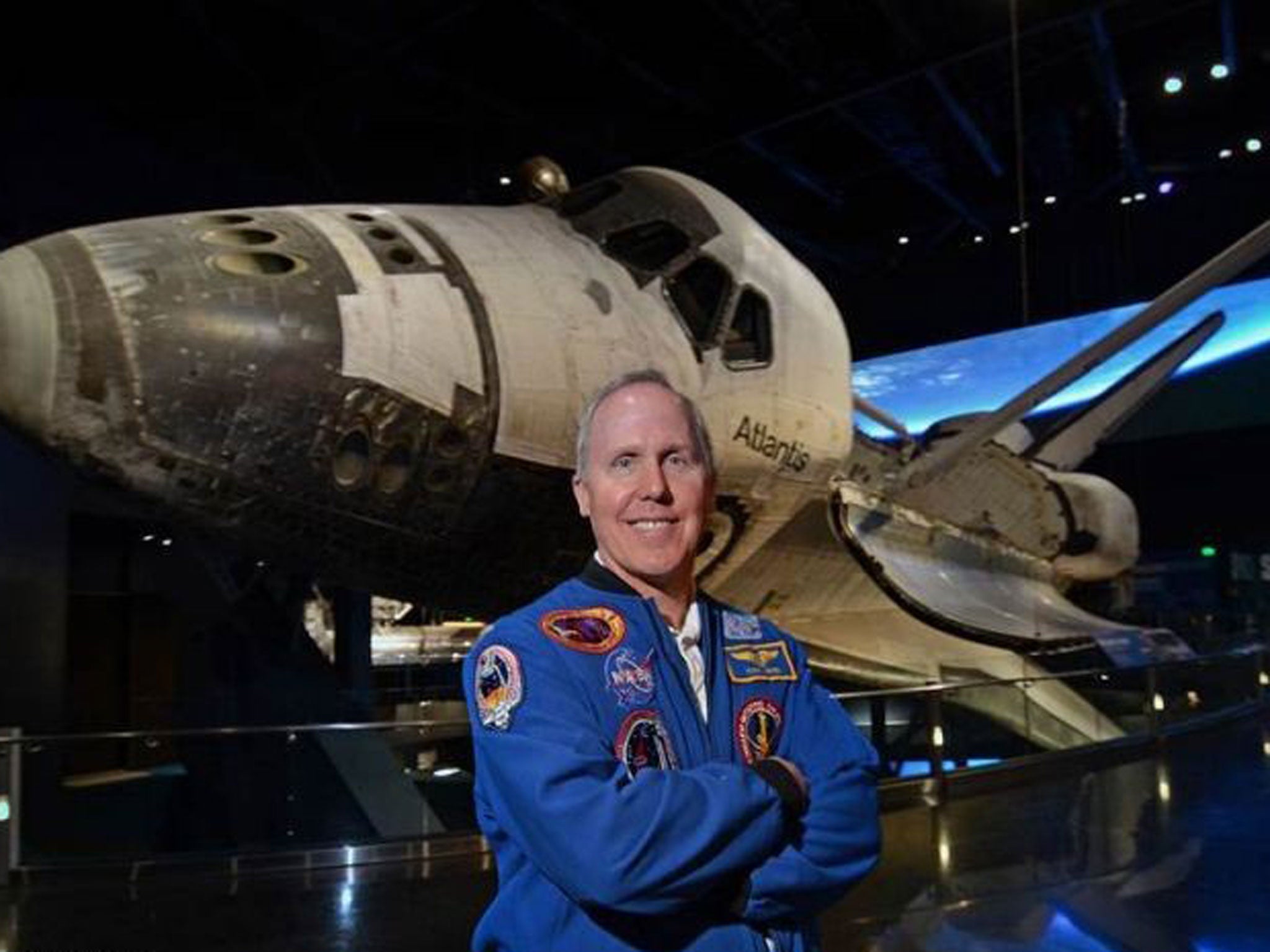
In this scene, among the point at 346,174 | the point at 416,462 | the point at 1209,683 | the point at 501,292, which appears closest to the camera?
the point at 416,462

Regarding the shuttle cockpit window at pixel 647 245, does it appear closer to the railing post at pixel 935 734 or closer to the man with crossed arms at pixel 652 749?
the railing post at pixel 935 734

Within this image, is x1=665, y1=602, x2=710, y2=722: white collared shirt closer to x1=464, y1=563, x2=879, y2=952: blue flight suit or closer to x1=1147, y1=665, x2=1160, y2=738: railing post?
x1=464, y1=563, x2=879, y2=952: blue flight suit

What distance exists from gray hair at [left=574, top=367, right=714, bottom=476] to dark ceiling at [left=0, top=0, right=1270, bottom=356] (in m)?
7.52

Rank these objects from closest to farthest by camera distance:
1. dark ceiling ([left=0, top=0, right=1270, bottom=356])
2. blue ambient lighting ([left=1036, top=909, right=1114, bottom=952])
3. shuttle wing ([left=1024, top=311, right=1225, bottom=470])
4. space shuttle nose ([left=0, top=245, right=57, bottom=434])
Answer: space shuttle nose ([left=0, top=245, right=57, bottom=434]), blue ambient lighting ([left=1036, top=909, right=1114, bottom=952]), dark ceiling ([left=0, top=0, right=1270, bottom=356]), shuttle wing ([left=1024, top=311, right=1225, bottom=470])

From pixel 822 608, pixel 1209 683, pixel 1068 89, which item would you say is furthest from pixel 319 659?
pixel 1068 89

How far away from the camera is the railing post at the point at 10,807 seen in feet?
13.6

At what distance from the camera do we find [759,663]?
1.43 m

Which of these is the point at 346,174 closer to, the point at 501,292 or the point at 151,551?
the point at 151,551

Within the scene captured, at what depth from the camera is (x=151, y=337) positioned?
3.16 meters

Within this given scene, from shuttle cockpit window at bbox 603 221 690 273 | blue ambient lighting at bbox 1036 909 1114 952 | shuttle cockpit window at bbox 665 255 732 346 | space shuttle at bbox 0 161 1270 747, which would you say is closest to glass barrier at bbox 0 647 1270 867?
space shuttle at bbox 0 161 1270 747

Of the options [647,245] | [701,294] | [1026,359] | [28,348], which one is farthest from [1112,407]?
[28,348]

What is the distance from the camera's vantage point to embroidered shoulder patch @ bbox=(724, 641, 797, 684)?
4.60 ft

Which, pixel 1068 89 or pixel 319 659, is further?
pixel 1068 89

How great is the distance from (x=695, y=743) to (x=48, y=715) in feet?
24.1
